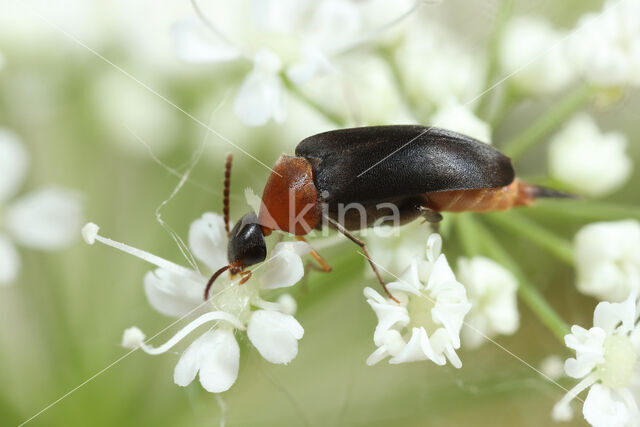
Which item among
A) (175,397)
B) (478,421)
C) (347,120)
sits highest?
(347,120)

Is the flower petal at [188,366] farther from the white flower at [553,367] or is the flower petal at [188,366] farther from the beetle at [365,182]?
the white flower at [553,367]

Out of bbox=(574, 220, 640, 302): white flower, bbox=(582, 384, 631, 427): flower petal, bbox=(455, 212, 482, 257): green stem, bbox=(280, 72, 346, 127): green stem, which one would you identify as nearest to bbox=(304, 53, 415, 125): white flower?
bbox=(280, 72, 346, 127): green stem

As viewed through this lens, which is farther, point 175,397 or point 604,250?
point 175,397

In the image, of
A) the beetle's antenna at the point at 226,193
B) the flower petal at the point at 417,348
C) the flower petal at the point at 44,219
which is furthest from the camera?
the flower petal at the point at 44,219

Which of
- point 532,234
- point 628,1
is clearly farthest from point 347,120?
point 628,1

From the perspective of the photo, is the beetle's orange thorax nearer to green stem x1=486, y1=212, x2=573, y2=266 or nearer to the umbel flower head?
the umbel flower head

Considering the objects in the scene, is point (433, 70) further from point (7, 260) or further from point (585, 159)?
point (7, 260)

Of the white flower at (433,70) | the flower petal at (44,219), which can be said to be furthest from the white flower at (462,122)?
the flower petal at (44,219)

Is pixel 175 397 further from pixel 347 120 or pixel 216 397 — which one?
pixel 347 120

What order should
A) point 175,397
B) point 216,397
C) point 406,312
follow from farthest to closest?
point 175,397, point 216,397, point 406,312
